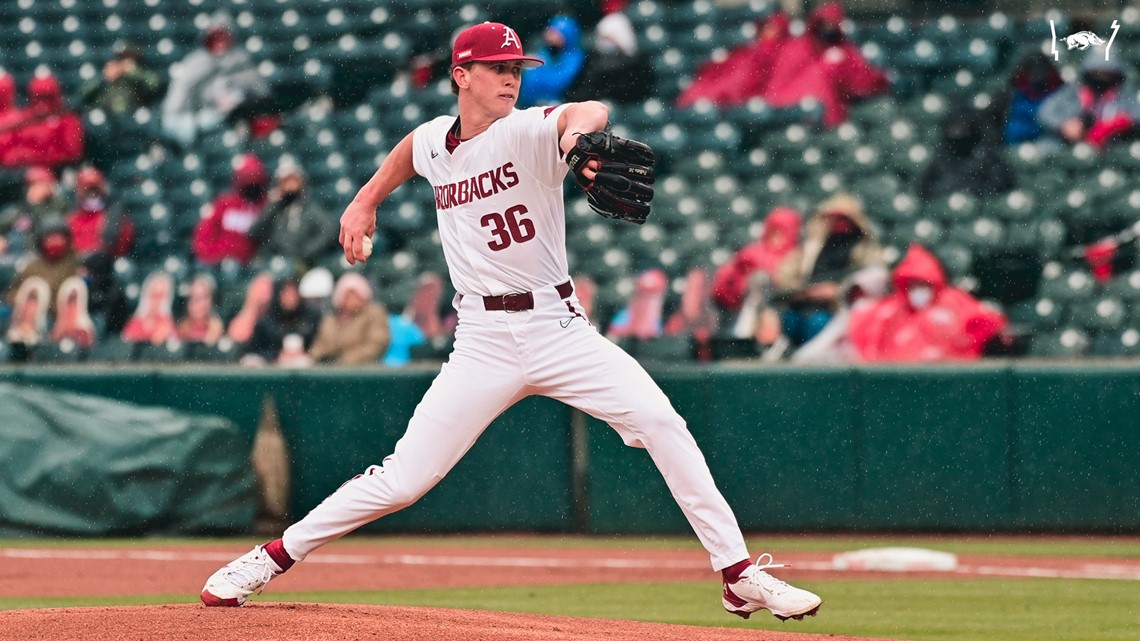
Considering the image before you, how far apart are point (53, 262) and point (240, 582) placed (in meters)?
7.33

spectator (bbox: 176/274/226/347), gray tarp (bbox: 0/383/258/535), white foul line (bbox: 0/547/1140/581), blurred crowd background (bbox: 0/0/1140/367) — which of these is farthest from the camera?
spectator (bbox: 176/274/226/347)

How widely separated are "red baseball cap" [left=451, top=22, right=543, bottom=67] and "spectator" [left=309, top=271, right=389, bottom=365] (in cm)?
557

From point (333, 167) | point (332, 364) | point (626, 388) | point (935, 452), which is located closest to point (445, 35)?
point (333, 167)

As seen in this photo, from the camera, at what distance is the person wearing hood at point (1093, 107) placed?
1152 cm

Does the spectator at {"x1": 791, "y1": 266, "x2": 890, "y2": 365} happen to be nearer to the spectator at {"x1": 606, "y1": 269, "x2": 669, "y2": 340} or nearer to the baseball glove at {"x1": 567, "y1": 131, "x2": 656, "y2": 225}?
the spectator at {"x1": 606, "y1": 269, "x2": 669, "y2": 340}

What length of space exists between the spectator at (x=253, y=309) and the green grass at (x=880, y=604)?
13.9 feet

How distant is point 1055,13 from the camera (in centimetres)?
1287

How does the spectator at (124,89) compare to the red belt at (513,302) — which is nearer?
the red belt at (513,302)

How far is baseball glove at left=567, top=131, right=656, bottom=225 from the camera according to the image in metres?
4.36

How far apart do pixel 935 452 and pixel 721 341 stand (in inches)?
56.4

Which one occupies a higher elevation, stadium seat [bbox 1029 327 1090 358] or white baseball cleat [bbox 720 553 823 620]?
stadium seat [bbox 1029 327 1090 358]

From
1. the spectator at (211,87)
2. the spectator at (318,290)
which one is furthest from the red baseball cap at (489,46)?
the spectator at (211,87)

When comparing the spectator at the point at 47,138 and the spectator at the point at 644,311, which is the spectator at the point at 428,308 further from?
the spectator at the point at 47,138

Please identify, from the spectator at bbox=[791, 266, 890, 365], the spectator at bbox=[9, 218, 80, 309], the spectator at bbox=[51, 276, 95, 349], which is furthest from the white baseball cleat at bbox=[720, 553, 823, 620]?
the spectator at bbox=[9, 218, 80, 309]
